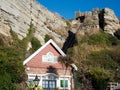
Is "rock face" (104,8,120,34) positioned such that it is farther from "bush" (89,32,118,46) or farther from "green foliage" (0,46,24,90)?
"green foliage" (0,46,24,90)

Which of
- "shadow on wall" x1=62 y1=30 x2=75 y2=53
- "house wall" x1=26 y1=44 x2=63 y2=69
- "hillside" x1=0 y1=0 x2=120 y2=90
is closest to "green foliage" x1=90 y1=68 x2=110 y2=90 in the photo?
"hillside" x1=0 y1=0 x2=120 y2=90

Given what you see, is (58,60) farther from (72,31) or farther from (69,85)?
(72,31)

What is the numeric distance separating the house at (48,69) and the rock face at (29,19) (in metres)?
9.60

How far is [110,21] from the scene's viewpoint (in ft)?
194

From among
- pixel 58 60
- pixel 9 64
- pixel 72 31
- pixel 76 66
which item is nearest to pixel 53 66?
pixel 58 60

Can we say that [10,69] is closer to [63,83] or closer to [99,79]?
[63,83]

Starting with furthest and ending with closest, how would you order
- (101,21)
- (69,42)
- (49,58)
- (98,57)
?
(101,21), (69,42), (98,57), (49,58)

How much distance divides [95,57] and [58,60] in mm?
9693

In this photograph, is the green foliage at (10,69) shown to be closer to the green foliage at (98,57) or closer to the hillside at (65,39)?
the hillside at (65,39)

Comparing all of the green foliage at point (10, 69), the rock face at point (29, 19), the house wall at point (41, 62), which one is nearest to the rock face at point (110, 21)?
the rock face at point (29, 19)

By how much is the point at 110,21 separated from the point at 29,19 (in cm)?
1600

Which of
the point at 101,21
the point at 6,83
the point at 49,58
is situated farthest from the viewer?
the point at 101,21

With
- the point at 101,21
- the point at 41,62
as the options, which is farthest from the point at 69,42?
the point at 41,62

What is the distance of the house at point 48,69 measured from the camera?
33.6 meters
